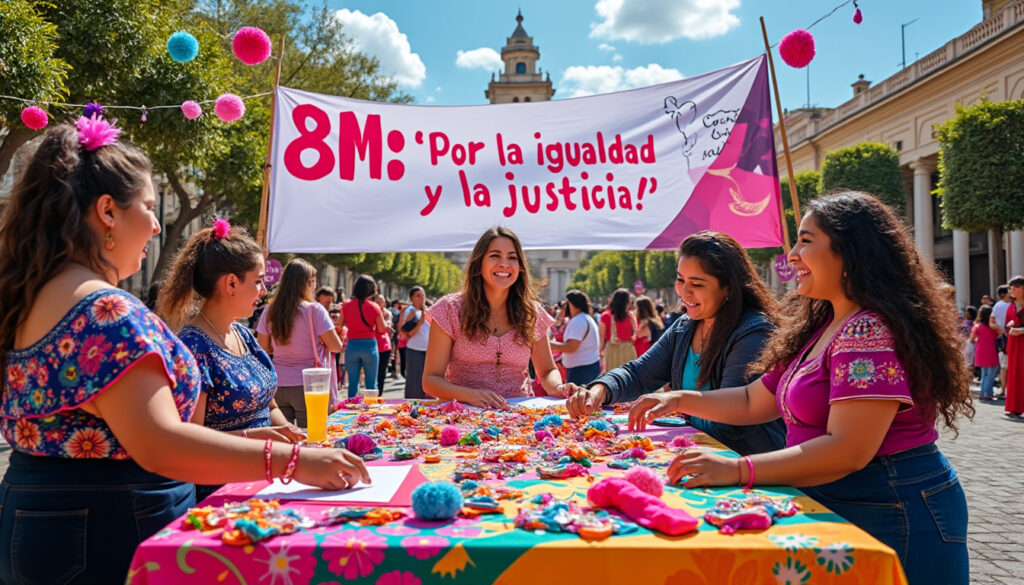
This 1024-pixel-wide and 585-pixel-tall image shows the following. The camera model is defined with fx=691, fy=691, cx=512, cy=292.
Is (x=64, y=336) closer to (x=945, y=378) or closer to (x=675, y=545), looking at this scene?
(x=675, y=545)

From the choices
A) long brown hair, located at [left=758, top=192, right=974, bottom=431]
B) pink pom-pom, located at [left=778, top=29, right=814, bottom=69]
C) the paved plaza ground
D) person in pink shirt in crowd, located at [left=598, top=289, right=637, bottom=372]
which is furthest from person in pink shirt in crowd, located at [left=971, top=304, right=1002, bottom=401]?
long brown hair, located at [left=758, top=192, right=974, bottom=431]

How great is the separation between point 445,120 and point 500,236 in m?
1.35

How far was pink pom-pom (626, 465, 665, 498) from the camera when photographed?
161 cm

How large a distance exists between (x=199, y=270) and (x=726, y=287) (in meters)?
2.25

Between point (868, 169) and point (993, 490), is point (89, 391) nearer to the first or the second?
point (993, 490)

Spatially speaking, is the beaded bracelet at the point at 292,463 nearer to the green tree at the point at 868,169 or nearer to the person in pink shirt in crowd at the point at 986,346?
the person in pink shirt in crowd at the point at 986,346

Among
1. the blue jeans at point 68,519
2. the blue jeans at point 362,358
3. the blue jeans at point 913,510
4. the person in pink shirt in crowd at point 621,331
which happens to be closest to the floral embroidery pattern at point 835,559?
the blue jeans at point 913,510

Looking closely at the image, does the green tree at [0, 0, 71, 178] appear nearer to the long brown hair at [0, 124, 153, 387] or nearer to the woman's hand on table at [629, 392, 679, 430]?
the long brown hair at [0, 124, 153, 387]

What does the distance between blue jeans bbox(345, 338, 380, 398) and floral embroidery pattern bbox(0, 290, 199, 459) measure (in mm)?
8340

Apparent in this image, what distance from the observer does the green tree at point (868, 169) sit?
30.3m

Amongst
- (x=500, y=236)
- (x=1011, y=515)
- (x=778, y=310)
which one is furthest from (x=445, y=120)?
(x=1011, y=515)

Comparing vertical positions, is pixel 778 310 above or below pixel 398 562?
above

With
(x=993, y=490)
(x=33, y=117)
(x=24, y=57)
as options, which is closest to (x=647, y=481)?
(x=993, y=490)

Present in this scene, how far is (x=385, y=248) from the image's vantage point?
476 cm
